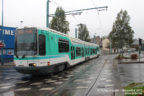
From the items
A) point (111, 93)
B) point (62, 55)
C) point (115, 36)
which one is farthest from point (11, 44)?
point (111, 93)

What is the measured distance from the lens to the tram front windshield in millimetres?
10844

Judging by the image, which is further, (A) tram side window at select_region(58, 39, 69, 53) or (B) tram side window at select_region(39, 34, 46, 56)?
(A) tram side window at select_region(58, 39, 69, 53)

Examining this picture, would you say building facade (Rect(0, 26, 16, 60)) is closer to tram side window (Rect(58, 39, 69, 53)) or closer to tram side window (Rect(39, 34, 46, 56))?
tram side window (Rect(58, 39, 69, 53))

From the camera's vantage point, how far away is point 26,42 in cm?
1104

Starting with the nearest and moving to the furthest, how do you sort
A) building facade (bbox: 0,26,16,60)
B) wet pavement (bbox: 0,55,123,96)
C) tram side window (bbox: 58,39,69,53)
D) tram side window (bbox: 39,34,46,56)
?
wet pavement (bbox: 0,55,123,96), tram side window (bbox: 39,34,46,56), tram side window (bbox: 58,39,69,53), building facade (bbox: 0,26,16,60)

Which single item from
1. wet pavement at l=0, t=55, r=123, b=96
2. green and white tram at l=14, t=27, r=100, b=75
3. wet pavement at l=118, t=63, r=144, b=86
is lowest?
wet pavement at l=0, t=55, r=123, b=96

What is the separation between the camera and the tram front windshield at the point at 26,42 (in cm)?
1084

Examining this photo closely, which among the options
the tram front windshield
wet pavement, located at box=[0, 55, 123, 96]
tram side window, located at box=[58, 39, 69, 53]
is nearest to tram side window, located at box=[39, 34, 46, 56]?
the tram front windshield

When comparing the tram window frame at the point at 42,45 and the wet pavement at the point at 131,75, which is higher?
the tram window frame at the point at 42,45

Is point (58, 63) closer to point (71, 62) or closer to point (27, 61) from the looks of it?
point (27, 61)

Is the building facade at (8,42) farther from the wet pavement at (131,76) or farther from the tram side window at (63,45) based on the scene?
the wet pavement at (131,76)

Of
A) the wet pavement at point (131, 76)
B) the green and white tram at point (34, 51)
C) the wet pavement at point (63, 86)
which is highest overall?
the green and white tram at point (34, 51)

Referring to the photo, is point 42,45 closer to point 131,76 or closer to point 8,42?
point 131,76

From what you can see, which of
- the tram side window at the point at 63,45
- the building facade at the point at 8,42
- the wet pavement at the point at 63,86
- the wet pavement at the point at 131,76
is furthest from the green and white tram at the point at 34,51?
the building facade at the point at 8,42
